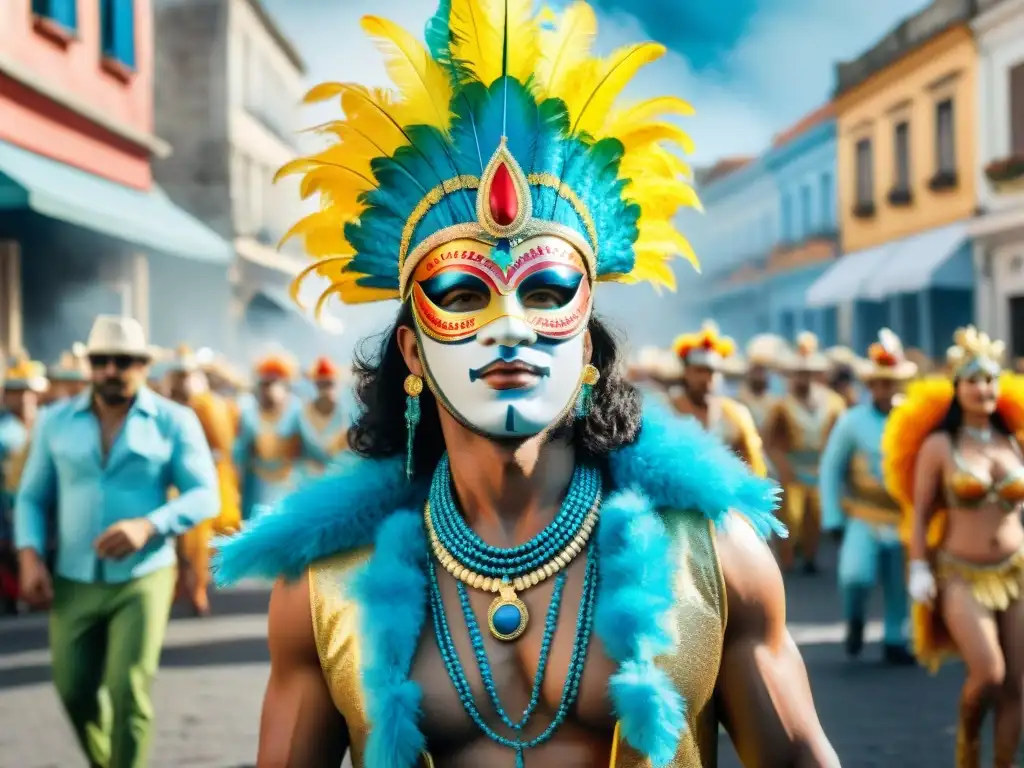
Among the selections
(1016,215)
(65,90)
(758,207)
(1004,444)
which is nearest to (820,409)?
(1004,444)

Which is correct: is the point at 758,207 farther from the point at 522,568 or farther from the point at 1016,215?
the point at 522,568

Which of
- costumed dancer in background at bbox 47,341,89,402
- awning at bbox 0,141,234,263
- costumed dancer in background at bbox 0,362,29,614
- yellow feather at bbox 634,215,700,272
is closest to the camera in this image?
yellow feather at bbox 634,215,700,272

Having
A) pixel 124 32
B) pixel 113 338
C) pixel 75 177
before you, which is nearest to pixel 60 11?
pixel 75 177

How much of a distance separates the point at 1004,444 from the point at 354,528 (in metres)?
4.03

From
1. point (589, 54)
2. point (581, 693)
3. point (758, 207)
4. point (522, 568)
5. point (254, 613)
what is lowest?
point (254, 613)

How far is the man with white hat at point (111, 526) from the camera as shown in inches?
201

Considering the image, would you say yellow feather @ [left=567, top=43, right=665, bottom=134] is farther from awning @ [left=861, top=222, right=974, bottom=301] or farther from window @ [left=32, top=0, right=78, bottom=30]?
awning @ [left=861, top=222, right=974, bottom=301]

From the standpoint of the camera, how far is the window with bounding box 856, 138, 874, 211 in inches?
1106

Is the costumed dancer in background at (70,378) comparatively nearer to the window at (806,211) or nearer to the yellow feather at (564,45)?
the yellow feather at (564,45)

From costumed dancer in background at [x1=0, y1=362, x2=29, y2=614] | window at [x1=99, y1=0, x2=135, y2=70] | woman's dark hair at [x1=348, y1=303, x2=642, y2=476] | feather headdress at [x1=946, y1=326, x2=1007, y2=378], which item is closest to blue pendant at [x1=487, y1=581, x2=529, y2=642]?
woman's dark hair at [x1=348, y1=303, x2=642, y2=476]

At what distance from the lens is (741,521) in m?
2.55

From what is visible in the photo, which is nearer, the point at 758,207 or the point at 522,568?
the point at 522,568

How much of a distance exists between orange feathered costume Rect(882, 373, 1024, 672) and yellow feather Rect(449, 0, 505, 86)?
396cm

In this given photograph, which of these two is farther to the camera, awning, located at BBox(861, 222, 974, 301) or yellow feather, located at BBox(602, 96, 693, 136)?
awning, located at BBox(861, 222, 974, 301)
